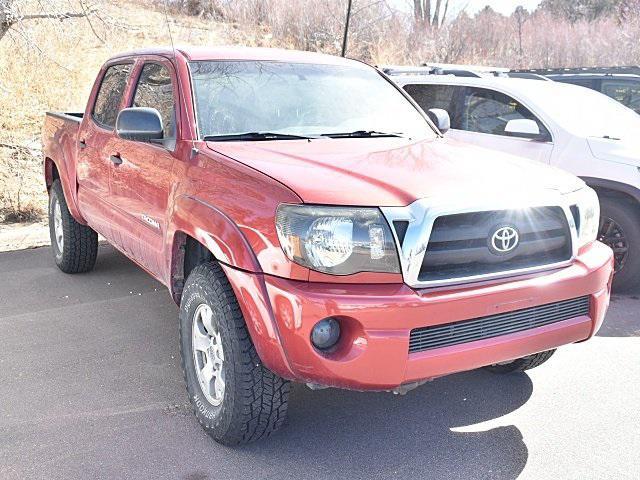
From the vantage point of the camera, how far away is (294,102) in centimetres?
395

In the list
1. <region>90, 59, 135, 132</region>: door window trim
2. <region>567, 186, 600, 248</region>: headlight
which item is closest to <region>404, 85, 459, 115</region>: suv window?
<region>90, 59, 135, 132</region>: door window trim

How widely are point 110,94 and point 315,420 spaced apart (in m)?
2.84

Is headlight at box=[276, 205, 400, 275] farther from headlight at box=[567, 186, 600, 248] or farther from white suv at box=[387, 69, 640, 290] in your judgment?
white suv at box=[387, 69, 640, 290]

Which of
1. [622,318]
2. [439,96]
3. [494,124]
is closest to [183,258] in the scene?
[622,318]

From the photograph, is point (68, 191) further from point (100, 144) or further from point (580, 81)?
point (580, 81)

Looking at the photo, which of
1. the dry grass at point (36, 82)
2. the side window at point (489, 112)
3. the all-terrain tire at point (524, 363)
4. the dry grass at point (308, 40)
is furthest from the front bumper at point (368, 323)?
the dry grass at point (308, 40)

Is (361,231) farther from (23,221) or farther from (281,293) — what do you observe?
(23,221)

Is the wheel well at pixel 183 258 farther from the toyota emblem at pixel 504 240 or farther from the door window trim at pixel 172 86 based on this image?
the toyota emblem at pixel 504 240

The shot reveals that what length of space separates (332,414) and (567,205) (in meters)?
1.50

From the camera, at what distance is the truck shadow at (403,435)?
9.82ft

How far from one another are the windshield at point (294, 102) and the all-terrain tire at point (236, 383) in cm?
96

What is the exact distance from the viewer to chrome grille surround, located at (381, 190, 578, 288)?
267 cm

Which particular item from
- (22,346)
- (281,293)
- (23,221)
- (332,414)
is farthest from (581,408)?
(23,221)

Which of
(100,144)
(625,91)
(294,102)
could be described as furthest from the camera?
(625,91)
